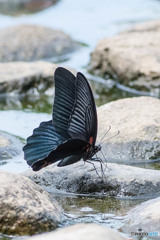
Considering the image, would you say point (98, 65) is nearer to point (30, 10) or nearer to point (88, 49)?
point (88, 49)

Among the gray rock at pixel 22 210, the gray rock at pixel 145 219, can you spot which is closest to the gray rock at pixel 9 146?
the gray rock at pixel 22 210

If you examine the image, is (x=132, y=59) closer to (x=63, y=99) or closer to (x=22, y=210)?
(x=63, y=99)

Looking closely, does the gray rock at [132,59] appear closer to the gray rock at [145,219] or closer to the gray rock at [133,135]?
the gray rock at [133,135]

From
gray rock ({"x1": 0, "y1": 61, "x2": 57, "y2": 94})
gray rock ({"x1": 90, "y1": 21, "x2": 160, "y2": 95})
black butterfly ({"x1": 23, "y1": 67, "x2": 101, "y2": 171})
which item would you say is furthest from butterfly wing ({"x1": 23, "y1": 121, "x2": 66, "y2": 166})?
gray rock ({"x1": 90, "y1": 21, "x2": 160, "y2": 95})

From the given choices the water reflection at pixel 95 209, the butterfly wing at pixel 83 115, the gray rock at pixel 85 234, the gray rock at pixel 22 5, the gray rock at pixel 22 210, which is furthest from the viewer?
the gray rock at pixel 22 5

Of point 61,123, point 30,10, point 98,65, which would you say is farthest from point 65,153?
point 30,10
